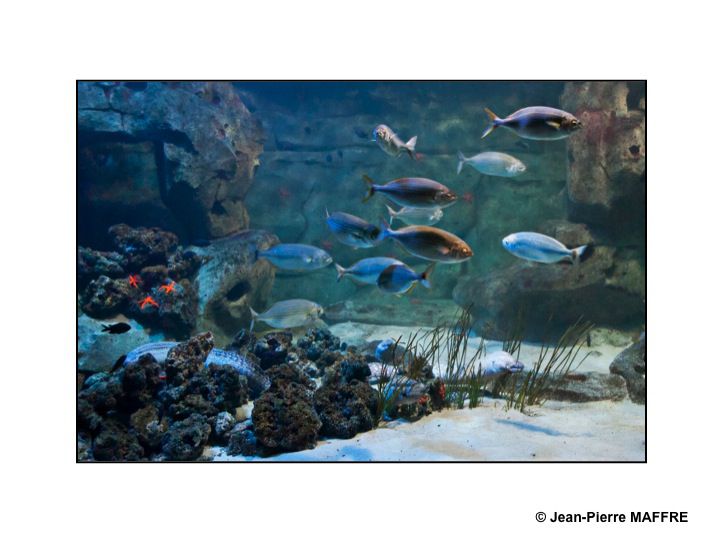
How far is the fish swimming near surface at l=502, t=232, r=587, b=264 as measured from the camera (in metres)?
4.16

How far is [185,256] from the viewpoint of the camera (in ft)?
23.8

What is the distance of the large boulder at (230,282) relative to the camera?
7246mm

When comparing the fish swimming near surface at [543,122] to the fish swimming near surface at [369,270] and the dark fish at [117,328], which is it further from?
the dark fish at [117,328]

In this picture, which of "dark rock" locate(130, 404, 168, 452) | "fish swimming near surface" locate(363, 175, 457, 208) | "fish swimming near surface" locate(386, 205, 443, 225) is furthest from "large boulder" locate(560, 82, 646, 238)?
"dark rock" locate(130, 404, 168, 452)

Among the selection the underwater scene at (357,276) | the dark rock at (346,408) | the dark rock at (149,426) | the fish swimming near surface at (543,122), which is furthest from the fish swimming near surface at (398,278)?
the dark rock at (149,426)

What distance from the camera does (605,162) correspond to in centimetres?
732

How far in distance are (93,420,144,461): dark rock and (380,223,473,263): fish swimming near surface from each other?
246 centimetres

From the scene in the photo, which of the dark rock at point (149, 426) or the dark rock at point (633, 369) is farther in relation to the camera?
the dark rock at point (633, 369)

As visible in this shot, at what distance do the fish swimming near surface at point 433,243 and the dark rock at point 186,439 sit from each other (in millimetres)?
2059

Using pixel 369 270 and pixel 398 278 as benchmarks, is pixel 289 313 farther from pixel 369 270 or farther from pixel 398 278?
pixel 398 278

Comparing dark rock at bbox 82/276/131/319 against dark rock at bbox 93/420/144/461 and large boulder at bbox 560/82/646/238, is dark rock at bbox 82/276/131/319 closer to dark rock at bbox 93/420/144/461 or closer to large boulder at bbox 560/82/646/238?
dark rock at bbox 93/420/144/461

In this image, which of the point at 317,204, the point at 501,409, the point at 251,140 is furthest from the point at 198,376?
the point at 317,204

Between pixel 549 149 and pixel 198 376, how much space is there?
9929 mm

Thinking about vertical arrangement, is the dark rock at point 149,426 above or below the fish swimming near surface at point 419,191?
below
